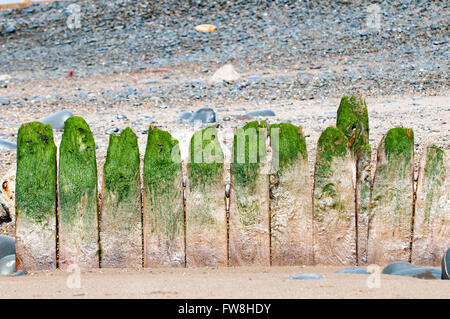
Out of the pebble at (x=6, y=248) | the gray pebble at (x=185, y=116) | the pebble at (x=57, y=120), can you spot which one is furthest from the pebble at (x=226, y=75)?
the pebble at (x=6, y=248)

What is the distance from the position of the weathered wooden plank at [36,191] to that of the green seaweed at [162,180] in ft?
2.42

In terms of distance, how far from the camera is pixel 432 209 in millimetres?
4637

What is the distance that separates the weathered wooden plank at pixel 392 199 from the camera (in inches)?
181

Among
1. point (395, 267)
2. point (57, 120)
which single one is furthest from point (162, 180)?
point (57, 120)

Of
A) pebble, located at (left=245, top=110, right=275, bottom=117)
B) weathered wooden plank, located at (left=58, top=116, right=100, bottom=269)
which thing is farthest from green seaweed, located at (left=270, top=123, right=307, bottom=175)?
pebble, located at (left=245, top=110, right=275, bottom=117)

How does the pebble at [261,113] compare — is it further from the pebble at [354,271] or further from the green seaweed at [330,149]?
the pebble at [354,271]

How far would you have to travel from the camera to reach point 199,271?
460 cm

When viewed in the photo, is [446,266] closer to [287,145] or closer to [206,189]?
[287,145]

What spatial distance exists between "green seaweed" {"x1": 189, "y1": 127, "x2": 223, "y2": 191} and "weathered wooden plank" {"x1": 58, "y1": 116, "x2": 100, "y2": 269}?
756mm

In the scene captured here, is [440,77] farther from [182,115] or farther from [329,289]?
[329,289]

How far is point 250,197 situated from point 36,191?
1620mm

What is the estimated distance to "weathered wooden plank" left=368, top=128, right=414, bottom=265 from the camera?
Answer: 4.59 m
